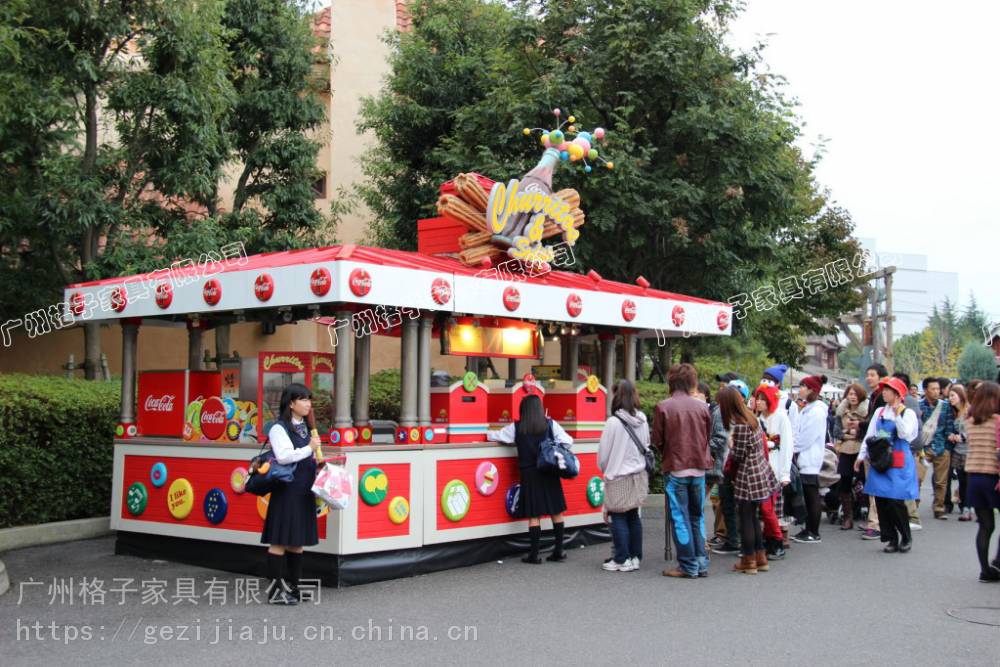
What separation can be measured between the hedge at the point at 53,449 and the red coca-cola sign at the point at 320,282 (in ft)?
14.2

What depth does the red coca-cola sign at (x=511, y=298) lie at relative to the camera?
31.6ft

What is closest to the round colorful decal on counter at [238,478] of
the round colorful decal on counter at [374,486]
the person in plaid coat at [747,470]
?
the round colorful decal on counter at [374,486]

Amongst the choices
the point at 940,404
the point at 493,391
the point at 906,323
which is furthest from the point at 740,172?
the point at 906,323

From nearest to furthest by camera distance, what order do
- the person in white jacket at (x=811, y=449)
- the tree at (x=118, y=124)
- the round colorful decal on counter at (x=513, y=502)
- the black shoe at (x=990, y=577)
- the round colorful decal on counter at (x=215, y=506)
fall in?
the black shoe at (x=990, y=577) < the round colorful decal on counter at (x=215, y=506) < the round colorful decal on counter at (x=513, y=502) < the person in white jacket at (x=811, y=449) < the tree at (x=118, y=124)

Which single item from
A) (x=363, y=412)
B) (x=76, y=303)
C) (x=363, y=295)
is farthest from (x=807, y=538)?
(x=76, y=303)

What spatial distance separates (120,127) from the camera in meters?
14.2

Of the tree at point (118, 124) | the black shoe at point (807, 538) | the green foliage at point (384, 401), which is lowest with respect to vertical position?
the black shoe at point (807, 538)

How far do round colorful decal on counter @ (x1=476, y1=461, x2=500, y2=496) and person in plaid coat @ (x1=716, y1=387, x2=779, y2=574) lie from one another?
95.0 inches

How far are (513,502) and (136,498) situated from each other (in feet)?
13.0

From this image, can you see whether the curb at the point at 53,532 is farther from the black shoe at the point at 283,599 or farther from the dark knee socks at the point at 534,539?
the dark knee socks at the point at 534,539

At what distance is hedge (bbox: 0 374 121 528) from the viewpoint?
10211 millimetres

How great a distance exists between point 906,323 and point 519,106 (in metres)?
84.9

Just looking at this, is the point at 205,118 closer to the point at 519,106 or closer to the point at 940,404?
the point at 519,106

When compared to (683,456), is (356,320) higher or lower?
higher
